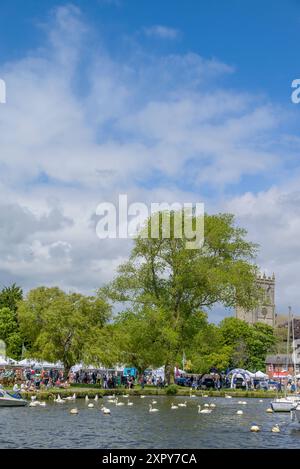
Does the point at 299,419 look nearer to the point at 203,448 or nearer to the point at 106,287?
the point at 203,448

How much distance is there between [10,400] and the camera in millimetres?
44906

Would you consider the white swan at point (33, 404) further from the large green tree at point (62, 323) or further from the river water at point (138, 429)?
the large green tree at point (62, 323)

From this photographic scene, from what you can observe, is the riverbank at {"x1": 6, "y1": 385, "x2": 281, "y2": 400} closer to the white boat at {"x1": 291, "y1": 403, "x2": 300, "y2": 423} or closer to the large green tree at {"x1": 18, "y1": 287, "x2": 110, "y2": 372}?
the large green tree at {"x1": 18, "y1": 287, "x2": 110, "y2": 372}

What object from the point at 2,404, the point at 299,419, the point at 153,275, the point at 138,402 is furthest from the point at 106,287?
the point at 299,419

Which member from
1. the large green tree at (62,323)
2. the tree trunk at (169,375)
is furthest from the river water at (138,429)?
the tree trunk at (169,375)

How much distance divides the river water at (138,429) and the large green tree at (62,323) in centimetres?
1567

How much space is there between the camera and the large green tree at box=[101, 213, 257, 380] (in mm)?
67500

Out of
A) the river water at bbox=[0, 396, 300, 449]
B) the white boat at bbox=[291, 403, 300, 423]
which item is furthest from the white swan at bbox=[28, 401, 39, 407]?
the white boat at bbox=[291, 403, 300, 423]

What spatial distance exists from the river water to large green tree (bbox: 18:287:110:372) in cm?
1567

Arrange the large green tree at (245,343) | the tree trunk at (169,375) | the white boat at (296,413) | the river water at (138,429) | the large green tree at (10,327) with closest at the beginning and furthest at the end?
1. the river water at (138,429)
2. the white boat at (296,413)
3. the tree trunk at (169,375)
4. the large green tree at (10,327)
5. the large green tree at (245,343)

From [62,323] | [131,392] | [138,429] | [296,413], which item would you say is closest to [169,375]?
[131,392]

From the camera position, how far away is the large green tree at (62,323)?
62688 millimetres
